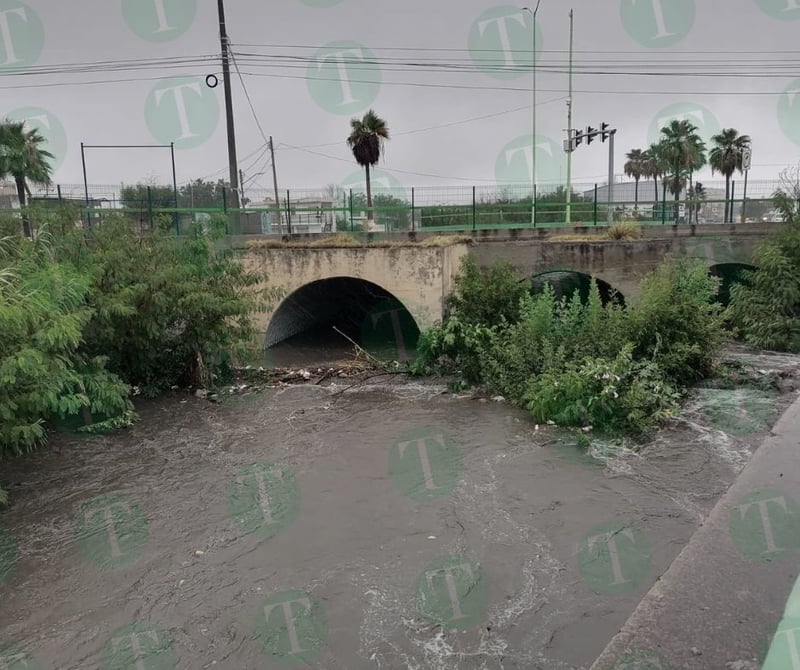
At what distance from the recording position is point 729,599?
102 inches

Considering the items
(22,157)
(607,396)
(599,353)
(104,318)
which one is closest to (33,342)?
(104,318)

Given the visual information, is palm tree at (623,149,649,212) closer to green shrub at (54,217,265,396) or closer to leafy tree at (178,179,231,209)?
leafy tree at (178,179,231,209)

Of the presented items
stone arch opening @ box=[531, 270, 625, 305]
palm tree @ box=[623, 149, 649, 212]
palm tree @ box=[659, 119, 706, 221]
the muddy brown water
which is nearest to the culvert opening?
stone arch opening @ box=[531, 270, 625, 305]

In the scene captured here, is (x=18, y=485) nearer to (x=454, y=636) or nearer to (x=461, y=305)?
(x=454, y=636)

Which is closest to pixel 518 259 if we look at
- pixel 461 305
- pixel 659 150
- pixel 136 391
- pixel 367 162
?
pixel 461 305

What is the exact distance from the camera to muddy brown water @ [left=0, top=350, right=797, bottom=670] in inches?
160

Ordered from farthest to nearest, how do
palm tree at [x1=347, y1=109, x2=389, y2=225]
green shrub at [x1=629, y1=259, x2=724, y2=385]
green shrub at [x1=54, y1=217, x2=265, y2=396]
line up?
1. palm tree at [x1=347, y1=109, x2=389, y2=225]
2. green shrub at [x1=629, y1=259, x2=724, y2=385]
3. green shrub at [x1=54, y1=217, x2=265, y2=396]

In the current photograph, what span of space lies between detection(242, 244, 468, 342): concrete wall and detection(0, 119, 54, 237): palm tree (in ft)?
56.7

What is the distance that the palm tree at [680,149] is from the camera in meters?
34.0

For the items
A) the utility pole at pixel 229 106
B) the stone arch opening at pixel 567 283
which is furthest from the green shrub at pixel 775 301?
the utility pole at pixel 229 106

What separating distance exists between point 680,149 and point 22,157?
33.2m

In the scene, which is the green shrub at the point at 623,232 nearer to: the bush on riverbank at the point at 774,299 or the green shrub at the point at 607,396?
the bush on riverbank at the point at 774,299

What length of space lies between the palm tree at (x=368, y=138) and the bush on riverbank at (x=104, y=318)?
1670cm

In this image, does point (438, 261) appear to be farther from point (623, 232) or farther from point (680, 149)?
point (680, 149)
